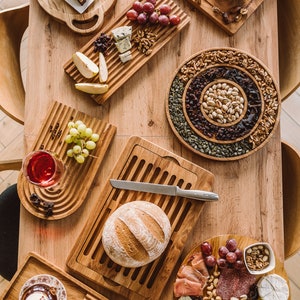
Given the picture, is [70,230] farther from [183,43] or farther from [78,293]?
[183,43]

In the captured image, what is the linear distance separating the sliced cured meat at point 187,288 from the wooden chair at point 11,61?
2.57ft

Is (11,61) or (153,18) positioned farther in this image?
(11,61)

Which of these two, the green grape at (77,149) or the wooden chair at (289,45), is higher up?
the wooden chair at (289,45)

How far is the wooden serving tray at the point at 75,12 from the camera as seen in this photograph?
158cm

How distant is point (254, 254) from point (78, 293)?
571 millimetres

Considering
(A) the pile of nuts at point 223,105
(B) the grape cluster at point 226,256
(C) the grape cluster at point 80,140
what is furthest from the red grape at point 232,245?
(C) the grape cluster at point 80,140

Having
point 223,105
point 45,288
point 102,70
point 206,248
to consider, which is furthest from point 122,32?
point 45,288

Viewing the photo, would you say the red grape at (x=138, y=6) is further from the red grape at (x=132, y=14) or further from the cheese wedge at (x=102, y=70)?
the cheese wedge at (x=102, y=70)

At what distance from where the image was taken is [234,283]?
146 centimetres

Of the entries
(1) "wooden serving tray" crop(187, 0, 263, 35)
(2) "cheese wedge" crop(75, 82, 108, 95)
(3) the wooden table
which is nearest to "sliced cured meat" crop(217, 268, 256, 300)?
(3) the wooden table

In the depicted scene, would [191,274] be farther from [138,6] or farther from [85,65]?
[138,6]

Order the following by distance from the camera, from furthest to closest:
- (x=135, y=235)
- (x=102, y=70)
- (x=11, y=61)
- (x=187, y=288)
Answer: (x=11, y=61)
(x=102, y=70)
(x=187, y=288)
(x=135, y=235)

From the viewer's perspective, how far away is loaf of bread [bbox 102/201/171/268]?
4.39 ft

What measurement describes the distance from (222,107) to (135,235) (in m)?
0.52
